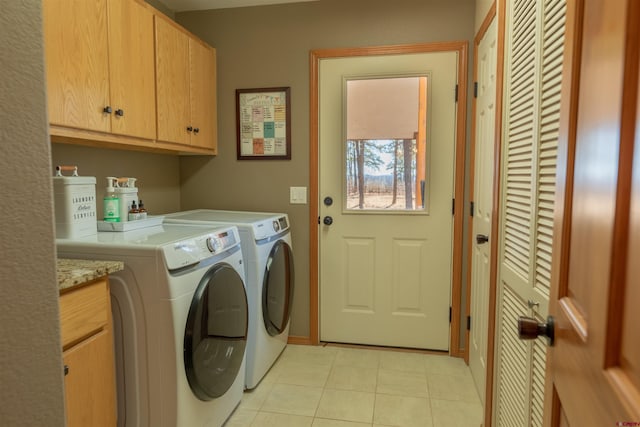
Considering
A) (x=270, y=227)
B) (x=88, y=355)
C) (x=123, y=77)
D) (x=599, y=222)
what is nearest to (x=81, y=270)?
(x=88, y=355)

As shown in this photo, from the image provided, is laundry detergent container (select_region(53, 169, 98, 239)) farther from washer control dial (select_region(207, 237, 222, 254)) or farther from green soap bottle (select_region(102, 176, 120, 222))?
washer control dial (select_region(207, 237, 222, 254))

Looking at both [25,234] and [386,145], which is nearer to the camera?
[25,234]

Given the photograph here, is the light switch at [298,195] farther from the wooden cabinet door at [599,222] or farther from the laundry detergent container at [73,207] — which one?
the wooden cabinet door at [599,222]

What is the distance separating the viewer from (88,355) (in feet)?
4.09

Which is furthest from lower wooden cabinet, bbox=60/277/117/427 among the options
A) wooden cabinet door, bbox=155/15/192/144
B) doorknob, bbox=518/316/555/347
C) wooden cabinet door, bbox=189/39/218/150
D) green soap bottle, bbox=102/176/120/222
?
wooden cabinet door, bbox=189/39/218/150

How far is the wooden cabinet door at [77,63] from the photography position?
1.42m

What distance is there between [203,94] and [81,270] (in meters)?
1.64

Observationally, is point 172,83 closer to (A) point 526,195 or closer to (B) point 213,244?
(B) point 213,244

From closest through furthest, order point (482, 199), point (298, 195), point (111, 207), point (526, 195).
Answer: point (526, 195), point (111, 207), point (482, 199), point (298, 195)

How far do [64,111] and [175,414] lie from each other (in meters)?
1.26

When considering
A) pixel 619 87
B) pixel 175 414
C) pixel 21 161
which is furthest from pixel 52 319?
pixel 175 414

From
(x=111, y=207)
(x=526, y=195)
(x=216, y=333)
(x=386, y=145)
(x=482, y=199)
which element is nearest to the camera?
(x=526, y=195)

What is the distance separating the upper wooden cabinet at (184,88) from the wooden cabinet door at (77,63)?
41 centimetres

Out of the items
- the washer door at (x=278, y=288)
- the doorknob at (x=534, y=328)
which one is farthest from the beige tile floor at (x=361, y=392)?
the doorknob at (x=534, y=328)
